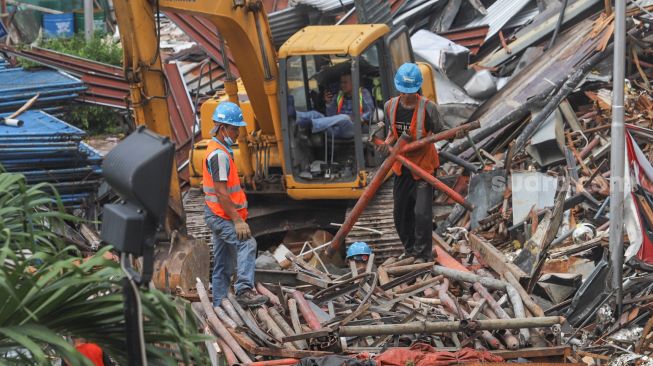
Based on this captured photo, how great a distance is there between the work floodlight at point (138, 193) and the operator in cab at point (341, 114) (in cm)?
711

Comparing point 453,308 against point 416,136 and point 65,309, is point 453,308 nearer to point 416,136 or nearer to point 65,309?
point 416,136

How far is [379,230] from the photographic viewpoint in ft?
39.6

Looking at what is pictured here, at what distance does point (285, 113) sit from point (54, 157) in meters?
4.10

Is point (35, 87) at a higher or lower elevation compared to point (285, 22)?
lower

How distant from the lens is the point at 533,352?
307 inches

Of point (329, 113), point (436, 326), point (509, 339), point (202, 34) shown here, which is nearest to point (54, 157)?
point (329, 113)

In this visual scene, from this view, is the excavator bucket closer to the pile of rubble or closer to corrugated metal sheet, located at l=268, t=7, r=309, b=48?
the pile of rubble

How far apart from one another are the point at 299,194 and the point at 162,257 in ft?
6.57

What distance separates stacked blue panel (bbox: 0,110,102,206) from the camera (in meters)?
14.2

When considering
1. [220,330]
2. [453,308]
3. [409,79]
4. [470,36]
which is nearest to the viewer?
[220,330]

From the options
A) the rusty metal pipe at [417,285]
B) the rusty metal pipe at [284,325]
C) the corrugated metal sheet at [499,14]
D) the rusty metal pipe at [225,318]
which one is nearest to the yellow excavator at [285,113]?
the rusty metal pipe at [225,318]

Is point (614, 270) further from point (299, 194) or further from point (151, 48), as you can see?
point (151, 48)

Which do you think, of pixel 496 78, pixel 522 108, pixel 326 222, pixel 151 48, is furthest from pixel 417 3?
pixel 151 48

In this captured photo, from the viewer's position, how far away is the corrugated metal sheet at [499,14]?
60.2 feet
